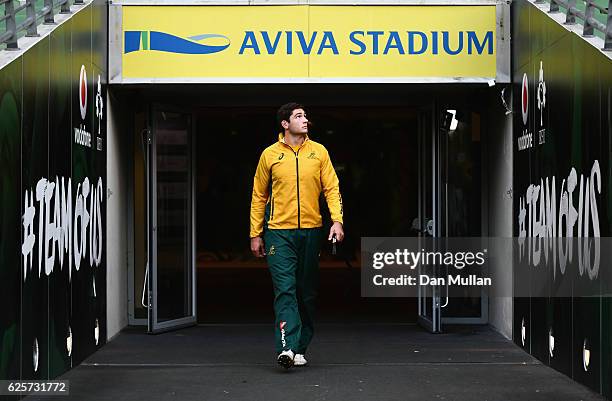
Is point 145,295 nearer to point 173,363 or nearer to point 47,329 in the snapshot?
point 173,363

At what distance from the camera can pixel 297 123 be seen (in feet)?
26.3

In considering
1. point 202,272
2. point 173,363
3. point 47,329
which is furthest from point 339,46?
point 202,272

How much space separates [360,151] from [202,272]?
4089mm

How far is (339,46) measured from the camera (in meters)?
9.83

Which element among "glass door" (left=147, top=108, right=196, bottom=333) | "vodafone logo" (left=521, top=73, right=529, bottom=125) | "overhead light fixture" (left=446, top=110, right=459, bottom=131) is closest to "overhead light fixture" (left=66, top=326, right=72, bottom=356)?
"glass door" (left=147, top=108, right=196, bottom=333)

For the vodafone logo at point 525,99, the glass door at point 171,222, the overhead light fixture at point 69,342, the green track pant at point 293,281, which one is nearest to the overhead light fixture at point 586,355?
the green track pant at point 293,281

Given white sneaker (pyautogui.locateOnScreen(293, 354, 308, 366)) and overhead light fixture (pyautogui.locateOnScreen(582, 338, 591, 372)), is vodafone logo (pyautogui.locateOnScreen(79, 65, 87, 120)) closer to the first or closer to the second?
white sneaker (pyautogui.locateOnScreen(293, 354, 308, 366))

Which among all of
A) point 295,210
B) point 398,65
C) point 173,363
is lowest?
point 173,363

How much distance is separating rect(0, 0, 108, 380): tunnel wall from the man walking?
1446mm

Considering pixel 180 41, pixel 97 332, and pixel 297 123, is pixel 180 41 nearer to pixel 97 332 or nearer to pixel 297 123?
pixel 297 123

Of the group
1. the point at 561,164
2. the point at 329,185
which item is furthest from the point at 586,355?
the point at 329,185

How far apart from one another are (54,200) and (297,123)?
188 cm

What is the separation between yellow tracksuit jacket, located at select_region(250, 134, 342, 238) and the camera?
7996 mm

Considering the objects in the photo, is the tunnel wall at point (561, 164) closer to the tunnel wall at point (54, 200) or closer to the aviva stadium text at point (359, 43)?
the aviva stadium text at point (359, 43)
